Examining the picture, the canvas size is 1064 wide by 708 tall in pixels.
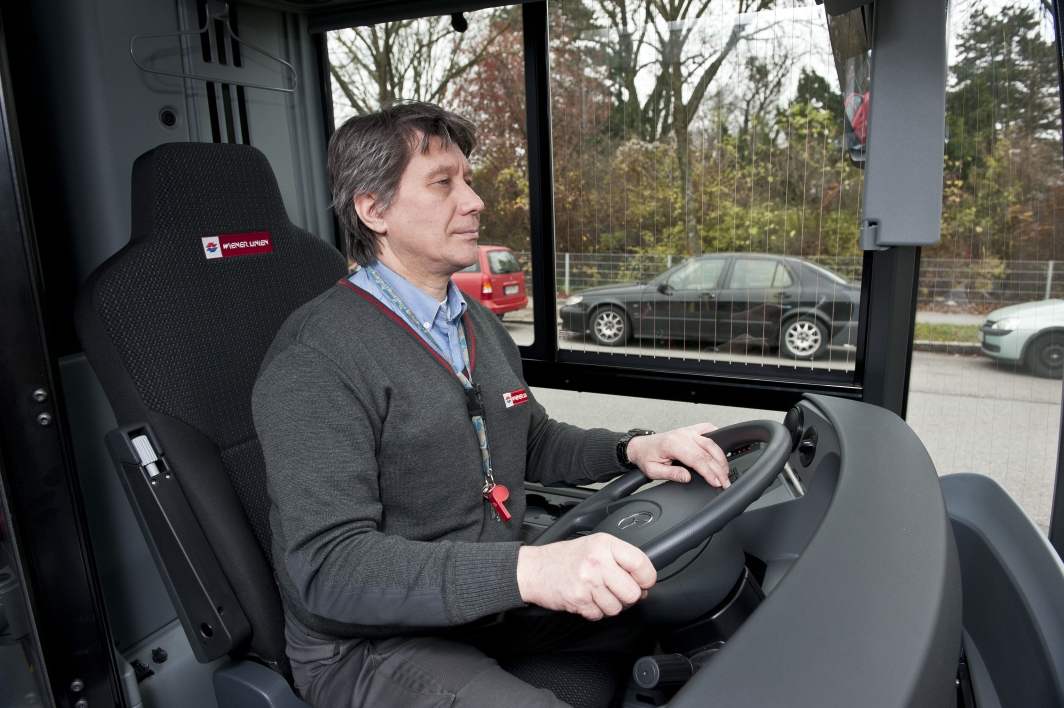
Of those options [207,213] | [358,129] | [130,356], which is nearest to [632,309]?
[358,129]

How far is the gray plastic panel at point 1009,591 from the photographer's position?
1.01 meters

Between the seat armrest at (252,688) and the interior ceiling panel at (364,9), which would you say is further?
the interior ceiling panel at (364,9)

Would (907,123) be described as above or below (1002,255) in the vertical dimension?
above

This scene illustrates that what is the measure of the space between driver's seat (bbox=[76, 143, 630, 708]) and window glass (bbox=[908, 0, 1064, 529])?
982 mm

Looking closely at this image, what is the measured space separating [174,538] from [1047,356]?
174cm

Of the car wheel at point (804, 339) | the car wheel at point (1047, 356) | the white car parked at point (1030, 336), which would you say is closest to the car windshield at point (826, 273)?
the car wheel at point (804, 339)

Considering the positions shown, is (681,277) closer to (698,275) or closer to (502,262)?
(698,275)

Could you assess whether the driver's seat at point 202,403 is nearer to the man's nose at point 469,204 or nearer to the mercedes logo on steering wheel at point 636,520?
the mercedes logo on steering wheel at point 636,520

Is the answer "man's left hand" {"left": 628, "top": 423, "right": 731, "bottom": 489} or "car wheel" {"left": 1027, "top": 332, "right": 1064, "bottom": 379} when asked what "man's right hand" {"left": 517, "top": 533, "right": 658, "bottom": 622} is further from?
"car wheel" {"left": 1027, "top": 332, "right": 1064, "bottom": 379}

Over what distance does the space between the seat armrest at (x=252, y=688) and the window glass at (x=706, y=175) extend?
54.7 inches

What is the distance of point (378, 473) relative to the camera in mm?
1193

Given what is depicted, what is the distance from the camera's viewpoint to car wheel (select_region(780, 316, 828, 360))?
201 centimetres

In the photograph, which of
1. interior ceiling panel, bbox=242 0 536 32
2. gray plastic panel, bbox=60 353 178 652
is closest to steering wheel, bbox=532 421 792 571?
gray plastic panel, bbox=60 353 178 652

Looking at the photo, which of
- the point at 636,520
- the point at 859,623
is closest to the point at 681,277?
the point at 636,520
